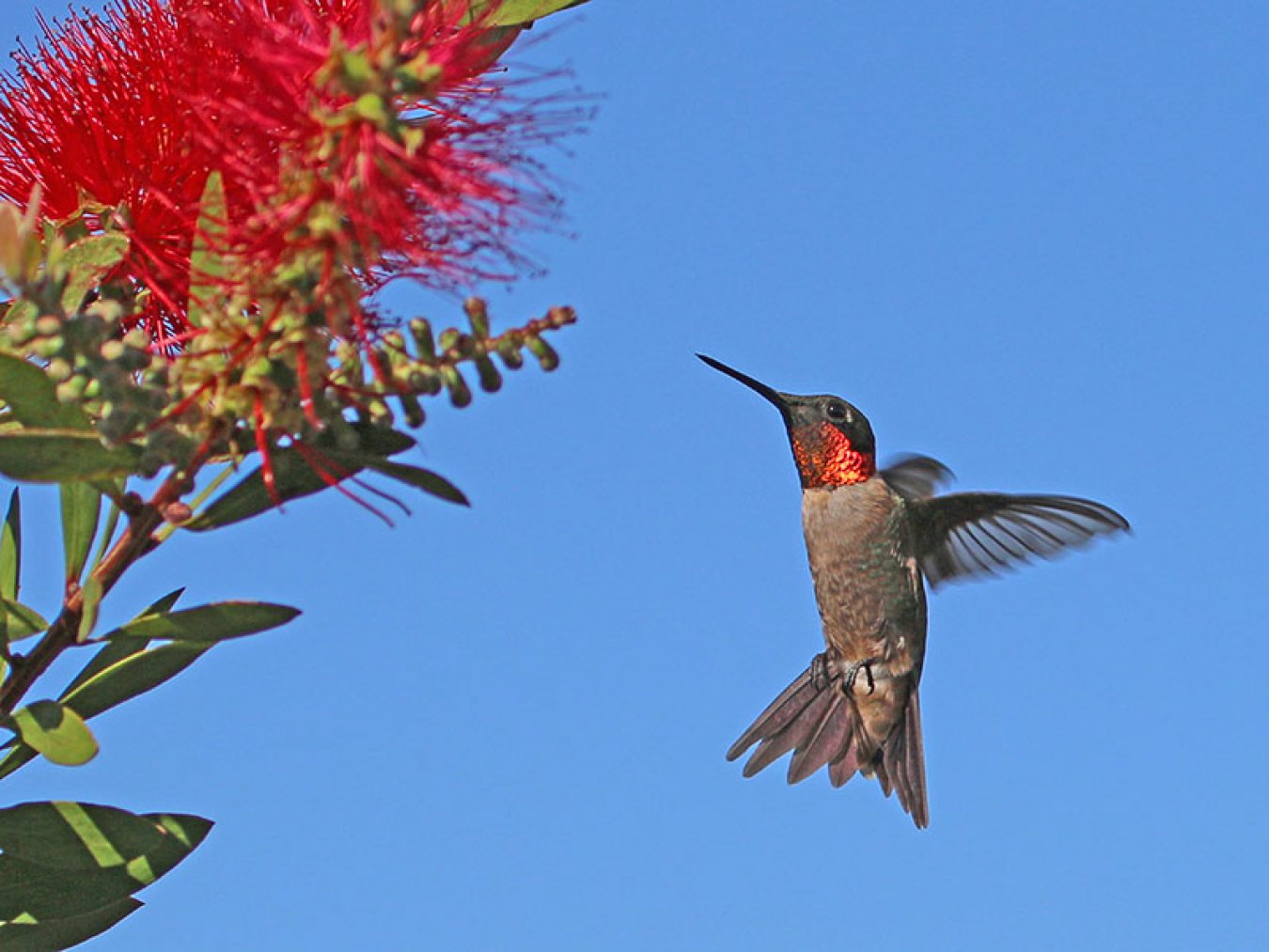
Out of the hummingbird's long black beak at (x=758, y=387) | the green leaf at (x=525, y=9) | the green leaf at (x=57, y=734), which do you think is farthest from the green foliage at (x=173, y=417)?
the hummingbird's long black beak at (x=758, y=387)

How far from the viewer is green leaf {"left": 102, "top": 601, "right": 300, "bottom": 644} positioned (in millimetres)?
1332

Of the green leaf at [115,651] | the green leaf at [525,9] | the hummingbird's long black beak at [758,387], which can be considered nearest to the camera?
the green leaf at [115,651]

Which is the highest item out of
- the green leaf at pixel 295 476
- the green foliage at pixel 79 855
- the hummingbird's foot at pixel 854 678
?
the hummingbird's foot at pixel 854 678

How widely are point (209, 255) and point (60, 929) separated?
2.20 ft

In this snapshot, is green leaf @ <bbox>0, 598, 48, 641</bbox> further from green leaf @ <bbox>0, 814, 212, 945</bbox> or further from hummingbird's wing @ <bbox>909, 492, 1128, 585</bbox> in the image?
hummingbird's wing @ <bbox>909, 492, 1128, 585</bbox>

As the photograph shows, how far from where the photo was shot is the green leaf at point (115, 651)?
4.94 ft

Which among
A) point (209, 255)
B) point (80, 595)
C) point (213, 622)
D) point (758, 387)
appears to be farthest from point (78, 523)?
point (758, 387)

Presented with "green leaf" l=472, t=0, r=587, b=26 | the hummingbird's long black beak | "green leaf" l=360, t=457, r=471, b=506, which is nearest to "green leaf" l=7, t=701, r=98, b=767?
"green leaf" l=360, t=457, r=471, b=506

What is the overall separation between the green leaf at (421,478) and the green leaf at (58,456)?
0.19 m

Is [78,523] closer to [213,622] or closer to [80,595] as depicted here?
[80,595]

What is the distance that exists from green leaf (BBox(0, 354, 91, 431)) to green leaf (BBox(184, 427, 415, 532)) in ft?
0.49

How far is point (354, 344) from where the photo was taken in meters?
1.26

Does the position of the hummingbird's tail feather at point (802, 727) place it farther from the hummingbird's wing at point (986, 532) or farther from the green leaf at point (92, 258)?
the green leaf at point (92, 258)

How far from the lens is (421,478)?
4.36 feet
